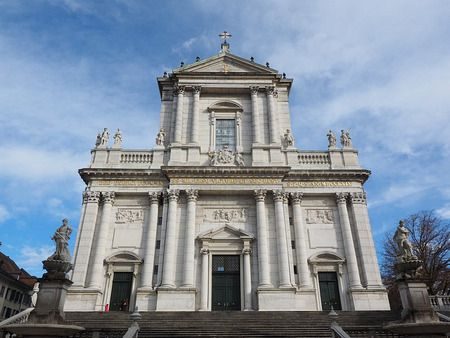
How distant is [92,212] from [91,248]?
7.90 ft

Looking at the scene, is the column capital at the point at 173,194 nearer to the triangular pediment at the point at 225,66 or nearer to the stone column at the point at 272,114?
the stone column at the point at 272,114

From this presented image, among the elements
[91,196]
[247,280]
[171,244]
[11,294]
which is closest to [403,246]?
[247,280]

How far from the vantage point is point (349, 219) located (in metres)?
24.5

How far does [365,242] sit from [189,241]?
11509 millimetres

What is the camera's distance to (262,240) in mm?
22953

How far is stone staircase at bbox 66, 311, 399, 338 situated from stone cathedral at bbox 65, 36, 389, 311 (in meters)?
3.96

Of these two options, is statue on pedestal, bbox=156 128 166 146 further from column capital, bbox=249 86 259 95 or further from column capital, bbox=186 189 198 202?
column capital, bbox=249 86 259 95

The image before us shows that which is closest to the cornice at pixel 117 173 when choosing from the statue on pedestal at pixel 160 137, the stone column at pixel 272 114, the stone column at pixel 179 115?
the statue on pedestal at pixel 160 137

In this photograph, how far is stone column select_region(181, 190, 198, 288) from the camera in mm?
21812

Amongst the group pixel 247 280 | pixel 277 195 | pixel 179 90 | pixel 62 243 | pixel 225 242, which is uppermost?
pixel 179 90

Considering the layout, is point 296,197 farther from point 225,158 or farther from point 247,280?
point 247,280

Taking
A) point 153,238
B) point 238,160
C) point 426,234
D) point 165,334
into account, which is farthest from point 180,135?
point 426,234

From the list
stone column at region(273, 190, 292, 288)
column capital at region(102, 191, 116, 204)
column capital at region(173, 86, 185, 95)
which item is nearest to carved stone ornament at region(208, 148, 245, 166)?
stone column at region(273, 190, 292, 288)

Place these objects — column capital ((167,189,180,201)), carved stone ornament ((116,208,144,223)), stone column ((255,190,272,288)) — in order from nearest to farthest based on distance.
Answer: stone column ((255,190,272,288)) → column capital ((167,189,180,201)) → carved stone ornament ((116,208,144,223))
